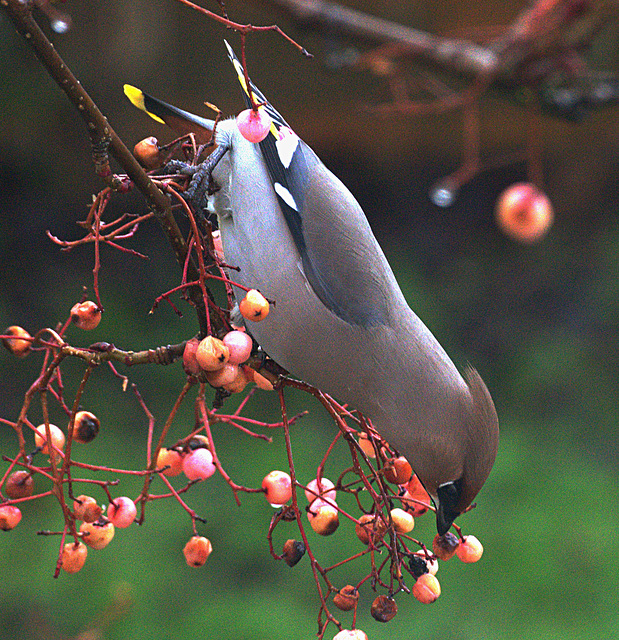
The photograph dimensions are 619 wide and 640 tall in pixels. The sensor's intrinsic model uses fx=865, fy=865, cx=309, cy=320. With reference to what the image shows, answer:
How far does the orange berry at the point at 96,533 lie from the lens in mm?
1357

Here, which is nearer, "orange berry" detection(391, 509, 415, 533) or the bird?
"orange berry" detection(391, 509, 415, 533)

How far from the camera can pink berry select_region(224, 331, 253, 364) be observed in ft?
4.42

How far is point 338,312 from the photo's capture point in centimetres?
181

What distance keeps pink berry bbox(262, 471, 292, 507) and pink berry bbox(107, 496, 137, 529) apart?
225 millimetres

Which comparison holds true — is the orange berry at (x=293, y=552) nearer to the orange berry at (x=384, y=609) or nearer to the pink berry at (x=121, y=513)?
the orange berry at (x=384, y=609)

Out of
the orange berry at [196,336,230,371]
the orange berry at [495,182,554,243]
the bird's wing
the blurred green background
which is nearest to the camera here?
the orange berry at [196,336,230,371]

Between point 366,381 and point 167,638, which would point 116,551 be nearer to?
point 167,638

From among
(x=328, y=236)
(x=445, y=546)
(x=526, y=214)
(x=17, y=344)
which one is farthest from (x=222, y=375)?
(x=526, y=214)

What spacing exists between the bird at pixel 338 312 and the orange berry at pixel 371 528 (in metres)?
0.17

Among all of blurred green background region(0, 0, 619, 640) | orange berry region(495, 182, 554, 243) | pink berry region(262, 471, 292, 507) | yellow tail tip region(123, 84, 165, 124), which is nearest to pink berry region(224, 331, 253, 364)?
pink berry region(262, 471, 292, 507)

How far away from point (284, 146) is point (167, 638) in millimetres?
2482

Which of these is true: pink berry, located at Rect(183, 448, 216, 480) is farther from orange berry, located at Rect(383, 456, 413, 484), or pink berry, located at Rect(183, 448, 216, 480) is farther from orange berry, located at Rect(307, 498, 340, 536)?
orange berry, located at Rect(383, 456, 413, 484)

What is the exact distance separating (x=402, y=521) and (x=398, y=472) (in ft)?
0.29

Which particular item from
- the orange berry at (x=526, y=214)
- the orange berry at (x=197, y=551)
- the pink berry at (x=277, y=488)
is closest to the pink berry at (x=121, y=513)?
the orange berry at (x=197, y=551)
